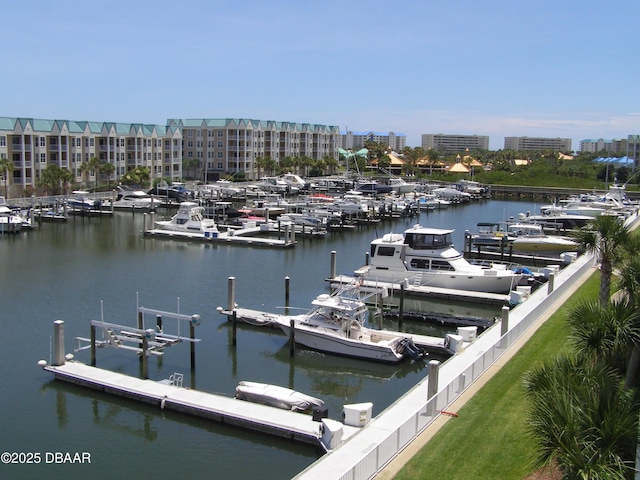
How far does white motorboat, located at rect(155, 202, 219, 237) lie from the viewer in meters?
66.4

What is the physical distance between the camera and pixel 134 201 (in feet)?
300

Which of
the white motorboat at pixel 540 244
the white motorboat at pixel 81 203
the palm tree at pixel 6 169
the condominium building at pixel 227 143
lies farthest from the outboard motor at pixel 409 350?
the condominium building at pixel 227 143

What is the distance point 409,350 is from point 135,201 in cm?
6896

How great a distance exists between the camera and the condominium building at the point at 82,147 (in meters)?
92.9

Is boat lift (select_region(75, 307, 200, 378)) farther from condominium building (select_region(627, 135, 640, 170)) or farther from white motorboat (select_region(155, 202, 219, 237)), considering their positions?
condominium building (select_region(627, 135, 640, 170))

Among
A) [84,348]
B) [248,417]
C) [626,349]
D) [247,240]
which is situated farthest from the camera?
[247,240]

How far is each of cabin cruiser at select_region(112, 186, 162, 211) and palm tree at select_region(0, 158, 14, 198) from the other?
13359mm

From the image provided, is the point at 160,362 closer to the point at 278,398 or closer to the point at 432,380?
the point at 278,398

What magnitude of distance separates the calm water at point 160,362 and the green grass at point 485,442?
15.7ft

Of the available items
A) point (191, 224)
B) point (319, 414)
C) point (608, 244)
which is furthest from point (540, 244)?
point (319, 414)

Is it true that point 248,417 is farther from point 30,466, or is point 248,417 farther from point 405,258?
point 405,258

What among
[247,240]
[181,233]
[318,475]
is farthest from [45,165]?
[318,475]

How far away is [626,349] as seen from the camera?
1514 centimetres

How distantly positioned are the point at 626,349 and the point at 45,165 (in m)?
95.3
